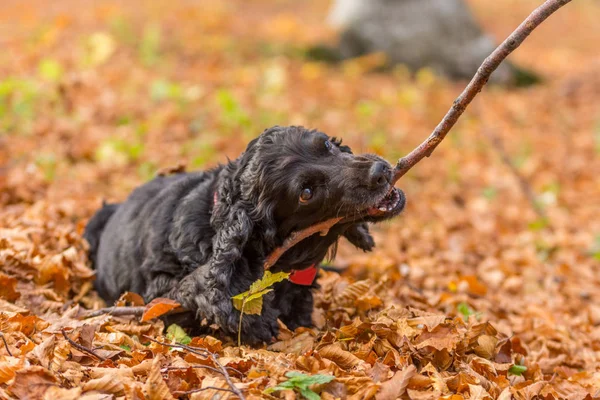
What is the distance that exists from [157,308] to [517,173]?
21.3 feet

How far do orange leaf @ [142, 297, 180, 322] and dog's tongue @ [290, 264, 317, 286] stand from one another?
2.74 feet

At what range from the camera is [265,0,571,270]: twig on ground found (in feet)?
12.0

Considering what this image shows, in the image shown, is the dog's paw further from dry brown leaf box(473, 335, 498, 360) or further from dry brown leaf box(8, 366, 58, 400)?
dry brown leaf box(473, 335, 498, 360)

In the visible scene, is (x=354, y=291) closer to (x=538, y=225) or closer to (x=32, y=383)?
(x=32, y=383)

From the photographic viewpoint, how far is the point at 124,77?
11195mm

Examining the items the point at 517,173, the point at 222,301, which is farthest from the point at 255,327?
the point at 517,173

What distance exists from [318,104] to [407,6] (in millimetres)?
4557

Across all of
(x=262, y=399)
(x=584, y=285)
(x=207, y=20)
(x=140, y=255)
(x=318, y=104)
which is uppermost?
(x=207, y=20)

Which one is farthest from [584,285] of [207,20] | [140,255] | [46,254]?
[207,20]

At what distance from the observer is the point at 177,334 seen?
4367 millimetres

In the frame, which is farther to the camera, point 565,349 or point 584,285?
point 584,285

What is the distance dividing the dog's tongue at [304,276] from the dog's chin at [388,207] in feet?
2.05

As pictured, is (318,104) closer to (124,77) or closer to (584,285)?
(124,77)

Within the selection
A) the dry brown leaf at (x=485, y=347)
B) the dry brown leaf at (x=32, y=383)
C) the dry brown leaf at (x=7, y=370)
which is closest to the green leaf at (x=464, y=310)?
the dry brown leaf at (x=485, y=347)
